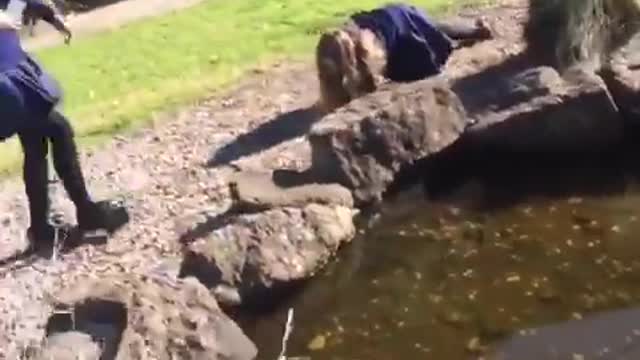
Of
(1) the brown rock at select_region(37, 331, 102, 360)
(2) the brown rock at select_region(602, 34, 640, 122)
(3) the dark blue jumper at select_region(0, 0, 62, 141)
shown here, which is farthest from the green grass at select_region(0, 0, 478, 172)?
(1) the brown rock at select_region(37, 331, 102, 360)

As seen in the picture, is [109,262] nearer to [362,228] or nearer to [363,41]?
[362,228]

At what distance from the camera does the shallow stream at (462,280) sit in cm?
678

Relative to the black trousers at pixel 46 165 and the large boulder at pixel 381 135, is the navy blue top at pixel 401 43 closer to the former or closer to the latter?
the large boulder at pixel 381 135

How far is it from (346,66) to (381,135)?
39.7 inches

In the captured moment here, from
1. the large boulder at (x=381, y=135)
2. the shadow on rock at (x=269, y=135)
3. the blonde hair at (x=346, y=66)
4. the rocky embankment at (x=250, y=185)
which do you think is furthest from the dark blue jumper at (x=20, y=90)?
the blonde hair at (x=346, y=66)

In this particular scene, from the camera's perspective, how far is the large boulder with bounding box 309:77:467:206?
8.12 metres

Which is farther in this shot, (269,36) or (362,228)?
(269,36)

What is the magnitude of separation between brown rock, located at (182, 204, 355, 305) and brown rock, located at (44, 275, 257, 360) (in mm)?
360

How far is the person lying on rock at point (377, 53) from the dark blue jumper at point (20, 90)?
2151mm

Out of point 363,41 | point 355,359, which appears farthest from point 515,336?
point 363,41

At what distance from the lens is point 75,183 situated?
7973mm

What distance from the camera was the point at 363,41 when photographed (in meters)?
9.34

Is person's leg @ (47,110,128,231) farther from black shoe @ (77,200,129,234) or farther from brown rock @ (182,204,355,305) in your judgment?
brown rock @ (182,204,355,305)

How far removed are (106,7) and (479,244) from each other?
28.1 feet
